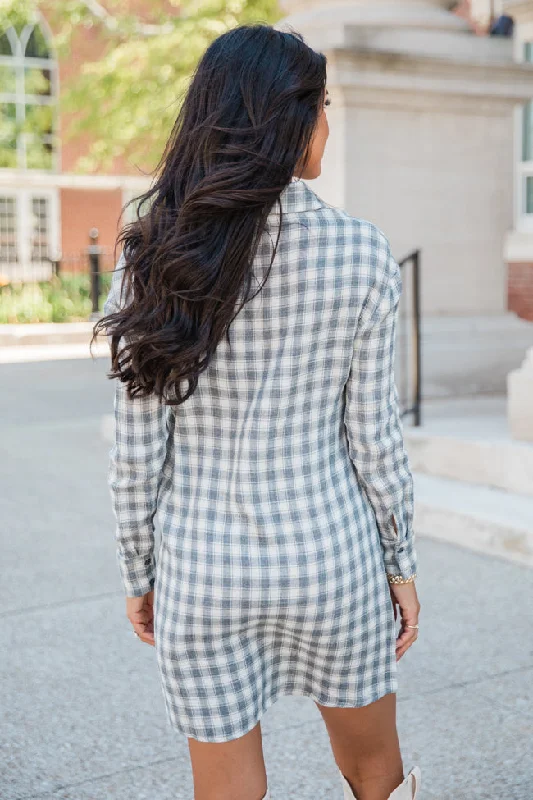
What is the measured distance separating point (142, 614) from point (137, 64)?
17457 mm

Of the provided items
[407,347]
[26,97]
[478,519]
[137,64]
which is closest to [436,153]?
[407,347]

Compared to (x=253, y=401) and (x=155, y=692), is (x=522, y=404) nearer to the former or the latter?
(x=155, y=692)

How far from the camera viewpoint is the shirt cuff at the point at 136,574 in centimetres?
205

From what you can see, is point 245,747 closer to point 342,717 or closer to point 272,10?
point 342,717

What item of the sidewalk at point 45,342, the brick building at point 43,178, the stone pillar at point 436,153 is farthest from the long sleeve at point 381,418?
the brick building at point 43,178

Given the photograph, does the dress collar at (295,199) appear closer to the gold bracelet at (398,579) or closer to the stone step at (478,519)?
the gold bracelet at (398,579)

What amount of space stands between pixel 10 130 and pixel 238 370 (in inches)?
1129

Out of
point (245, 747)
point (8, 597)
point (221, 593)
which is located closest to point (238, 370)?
point (221, 593)

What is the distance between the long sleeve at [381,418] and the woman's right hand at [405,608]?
27mm

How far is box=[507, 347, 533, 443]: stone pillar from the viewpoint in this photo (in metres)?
6.30

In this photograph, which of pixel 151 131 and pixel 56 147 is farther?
pixel 56 147

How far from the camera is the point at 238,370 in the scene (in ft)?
6.17

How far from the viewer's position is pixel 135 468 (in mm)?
1973

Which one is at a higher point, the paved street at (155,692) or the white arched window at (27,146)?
the white arched window at (27,146)
